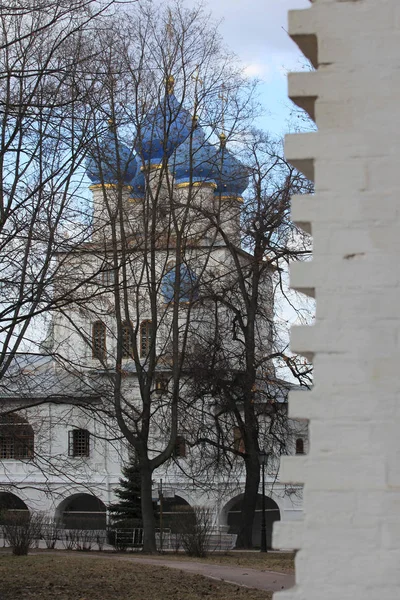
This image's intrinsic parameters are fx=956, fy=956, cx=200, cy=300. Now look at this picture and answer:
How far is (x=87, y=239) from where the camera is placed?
505 inches

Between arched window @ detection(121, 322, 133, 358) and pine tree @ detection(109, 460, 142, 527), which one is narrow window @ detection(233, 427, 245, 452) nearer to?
arched window @ detection(121, 322, 133, 358)

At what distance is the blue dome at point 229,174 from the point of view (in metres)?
27.4

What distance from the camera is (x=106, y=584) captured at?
1435cm

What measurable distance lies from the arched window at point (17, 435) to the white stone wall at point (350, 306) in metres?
11.6

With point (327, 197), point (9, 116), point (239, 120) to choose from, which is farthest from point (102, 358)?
point (327, 197)

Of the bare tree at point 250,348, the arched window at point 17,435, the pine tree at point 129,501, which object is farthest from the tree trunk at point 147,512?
the pine tree at point 129,501

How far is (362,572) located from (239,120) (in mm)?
23114

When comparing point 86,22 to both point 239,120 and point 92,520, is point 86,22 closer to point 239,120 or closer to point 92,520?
point 239,120

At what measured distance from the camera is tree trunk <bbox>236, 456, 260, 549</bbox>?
29.5 metres

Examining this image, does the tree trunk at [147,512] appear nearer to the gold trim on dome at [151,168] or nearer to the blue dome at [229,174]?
the gold trim on dome at [151,168]

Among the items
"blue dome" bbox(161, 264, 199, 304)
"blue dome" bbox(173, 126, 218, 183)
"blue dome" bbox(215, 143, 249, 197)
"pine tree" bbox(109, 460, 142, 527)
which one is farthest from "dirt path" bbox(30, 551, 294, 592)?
"pine tree" bbox(109, 460, 142, 527)

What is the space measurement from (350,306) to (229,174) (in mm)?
24568

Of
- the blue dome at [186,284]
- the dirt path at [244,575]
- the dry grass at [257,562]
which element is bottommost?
the dry grass at [257,562]

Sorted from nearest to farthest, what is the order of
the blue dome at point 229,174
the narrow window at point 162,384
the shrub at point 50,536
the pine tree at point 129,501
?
the blue dome at point 229,174 < the narrow window at point 162,384 < the shrub at point 50,536 < the pine tree at point 129,501
